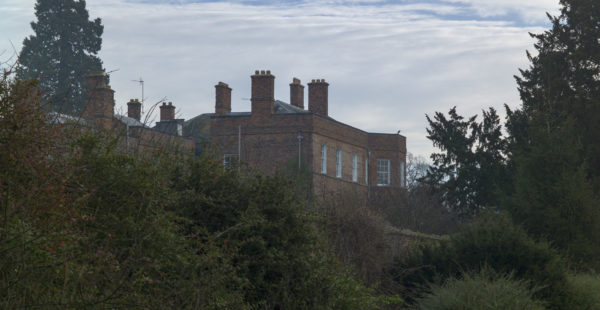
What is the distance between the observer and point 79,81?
54812mm

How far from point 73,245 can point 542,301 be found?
35.7ft

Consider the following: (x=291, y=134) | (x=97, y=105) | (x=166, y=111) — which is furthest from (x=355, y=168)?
(x=97, y=105)

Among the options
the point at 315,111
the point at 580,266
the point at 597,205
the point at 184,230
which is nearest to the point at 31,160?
the point at 184,230

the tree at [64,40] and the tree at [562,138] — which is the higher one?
the tree at [64,40]

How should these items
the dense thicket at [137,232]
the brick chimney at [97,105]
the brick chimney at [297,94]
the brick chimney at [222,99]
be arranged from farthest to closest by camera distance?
1. the brick chimney at [297,94]
2. the brick chimney at [222,99]
3. the brick chimney at [97,105]
4. the dense thicket at [137,232]

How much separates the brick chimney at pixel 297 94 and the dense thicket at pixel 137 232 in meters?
39.7

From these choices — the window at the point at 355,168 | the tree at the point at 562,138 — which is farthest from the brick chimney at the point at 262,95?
the tree at the point at 562,138

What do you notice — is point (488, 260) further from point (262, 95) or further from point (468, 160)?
point (262, 95)

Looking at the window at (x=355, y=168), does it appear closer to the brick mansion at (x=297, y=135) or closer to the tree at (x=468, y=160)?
the brick mansion at (x=297, y=135)

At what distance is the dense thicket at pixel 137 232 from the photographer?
680 cm

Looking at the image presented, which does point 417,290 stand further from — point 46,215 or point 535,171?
point 46,215

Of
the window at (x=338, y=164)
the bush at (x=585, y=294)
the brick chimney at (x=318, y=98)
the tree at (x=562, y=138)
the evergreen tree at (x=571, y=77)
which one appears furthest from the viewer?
the brick chimney at (x=318, y=98)

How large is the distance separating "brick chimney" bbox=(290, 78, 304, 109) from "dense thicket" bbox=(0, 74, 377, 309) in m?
39.7

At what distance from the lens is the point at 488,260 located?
18.0 meters
